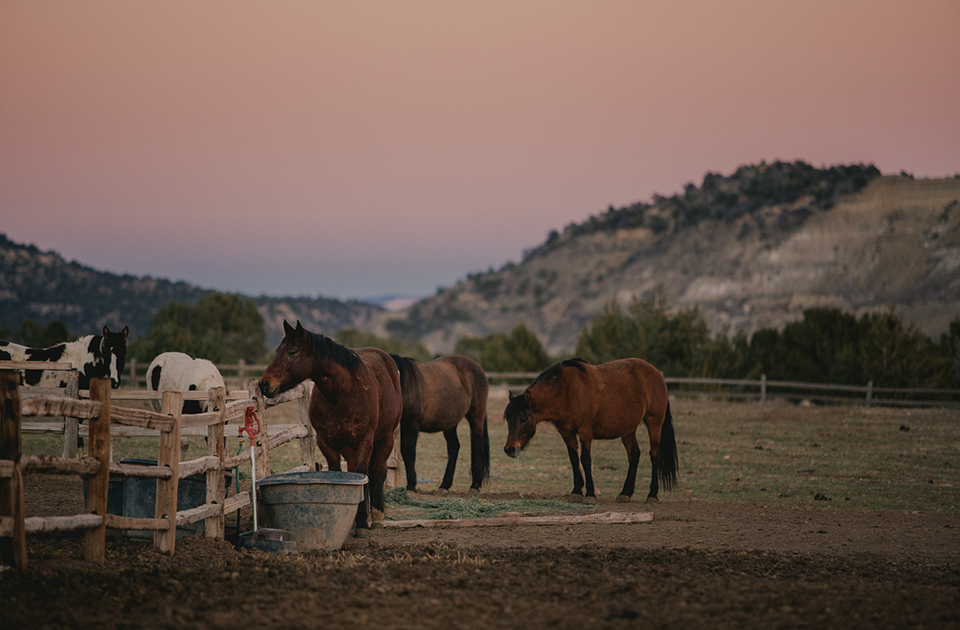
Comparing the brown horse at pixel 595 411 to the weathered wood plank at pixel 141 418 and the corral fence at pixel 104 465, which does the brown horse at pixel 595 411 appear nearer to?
the corral fence at pixel 104 465

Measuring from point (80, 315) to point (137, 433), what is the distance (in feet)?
296

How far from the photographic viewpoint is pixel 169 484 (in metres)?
6.43

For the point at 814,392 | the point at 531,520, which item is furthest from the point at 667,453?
the point at 814,392

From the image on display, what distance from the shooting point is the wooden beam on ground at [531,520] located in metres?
8.42

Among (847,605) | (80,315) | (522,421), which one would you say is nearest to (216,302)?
(80,315)

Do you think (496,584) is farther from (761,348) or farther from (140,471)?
(761,348)

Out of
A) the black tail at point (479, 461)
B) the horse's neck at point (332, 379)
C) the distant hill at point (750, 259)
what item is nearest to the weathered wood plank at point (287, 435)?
the horse's neck at point (332, 379)

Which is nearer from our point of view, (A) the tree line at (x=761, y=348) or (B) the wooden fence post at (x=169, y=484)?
(B) the wooden fence post at (x=169, y=484)

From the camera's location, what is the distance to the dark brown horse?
1114 cm

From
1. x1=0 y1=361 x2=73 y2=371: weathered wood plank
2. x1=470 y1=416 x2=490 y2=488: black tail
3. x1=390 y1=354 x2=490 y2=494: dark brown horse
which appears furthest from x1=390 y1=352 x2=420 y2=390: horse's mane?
x1=0 y1=361 x2=73 y2=371: weathered wood plank

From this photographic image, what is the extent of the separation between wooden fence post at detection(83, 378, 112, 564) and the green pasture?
4411 millimetres

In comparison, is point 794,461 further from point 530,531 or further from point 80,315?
point 80,315

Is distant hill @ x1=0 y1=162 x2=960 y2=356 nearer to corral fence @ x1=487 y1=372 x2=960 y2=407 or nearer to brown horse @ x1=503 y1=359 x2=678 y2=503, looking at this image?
corral fence @ x1=487 y1=372 x2=960 y2=407

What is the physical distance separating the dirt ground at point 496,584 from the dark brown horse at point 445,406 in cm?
307
